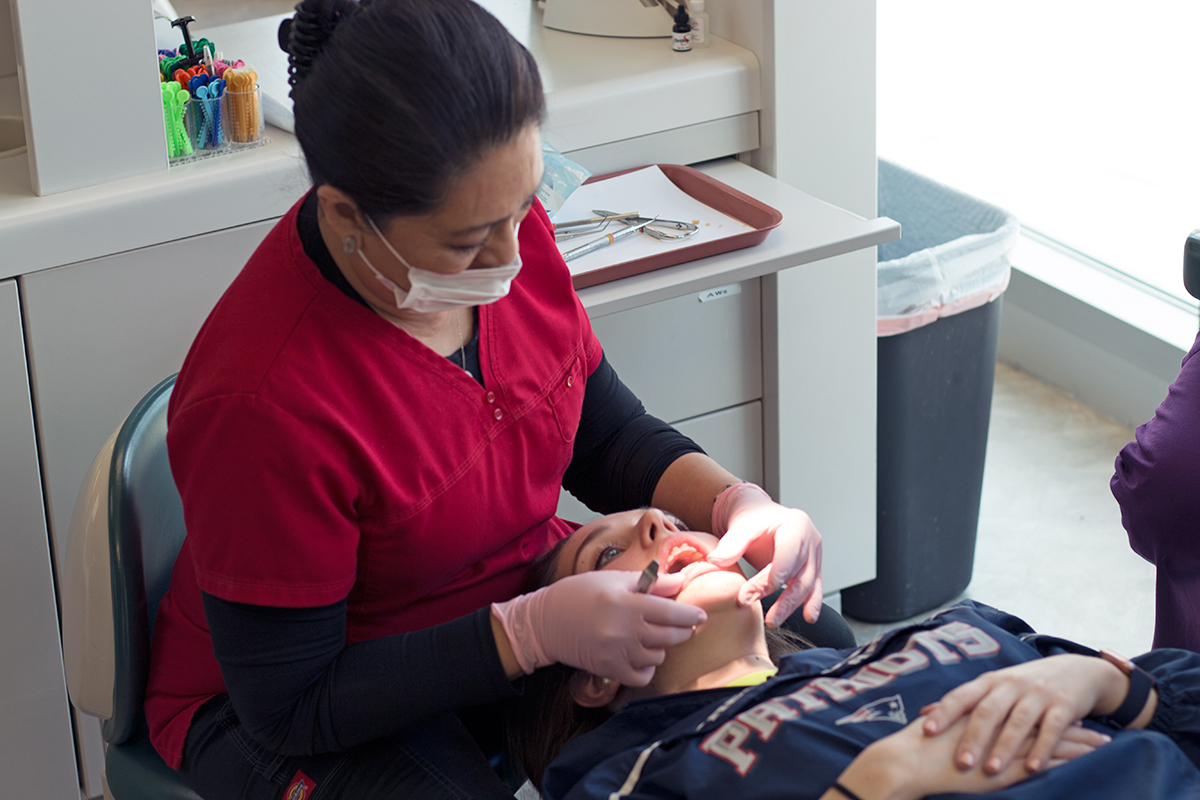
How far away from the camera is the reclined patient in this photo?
1071 millimetres

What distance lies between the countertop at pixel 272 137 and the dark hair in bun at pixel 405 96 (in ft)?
1.01

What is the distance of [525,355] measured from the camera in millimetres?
1390

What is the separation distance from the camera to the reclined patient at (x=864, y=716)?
107 cm

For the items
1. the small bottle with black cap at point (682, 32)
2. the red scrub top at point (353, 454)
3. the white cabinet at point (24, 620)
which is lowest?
the white cabinet at point (24, 620)

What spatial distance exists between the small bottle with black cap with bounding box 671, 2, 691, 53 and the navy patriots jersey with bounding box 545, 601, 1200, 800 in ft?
3.73

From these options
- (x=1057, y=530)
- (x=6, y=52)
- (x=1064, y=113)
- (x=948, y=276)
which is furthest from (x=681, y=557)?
(x=1064, y=113)

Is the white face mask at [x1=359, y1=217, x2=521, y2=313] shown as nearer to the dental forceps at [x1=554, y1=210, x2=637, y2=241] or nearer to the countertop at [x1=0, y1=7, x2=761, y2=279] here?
the countertop at [x1=0, y1=7, x2=761, y2=279]

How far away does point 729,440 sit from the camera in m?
2.25

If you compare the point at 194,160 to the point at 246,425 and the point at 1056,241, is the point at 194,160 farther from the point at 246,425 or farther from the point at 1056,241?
the point at 1056,241

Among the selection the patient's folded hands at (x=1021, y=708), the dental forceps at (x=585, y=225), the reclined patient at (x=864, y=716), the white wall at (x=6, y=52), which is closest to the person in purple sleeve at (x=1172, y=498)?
the reclined patient at (x=864, y=716)

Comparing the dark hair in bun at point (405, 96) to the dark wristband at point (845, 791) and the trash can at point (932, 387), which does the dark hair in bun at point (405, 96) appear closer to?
the dark wristband at point (845, 791)

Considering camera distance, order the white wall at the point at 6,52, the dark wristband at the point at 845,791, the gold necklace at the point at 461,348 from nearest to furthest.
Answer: the dark wristband at the point at 845,791
the gold necklace at the point at 461,348
the white wall at the point at 6,52

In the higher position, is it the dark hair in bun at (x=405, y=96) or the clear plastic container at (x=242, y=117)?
the dark hair in bun at (x=405, y=96)

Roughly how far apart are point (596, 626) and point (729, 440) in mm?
1081
